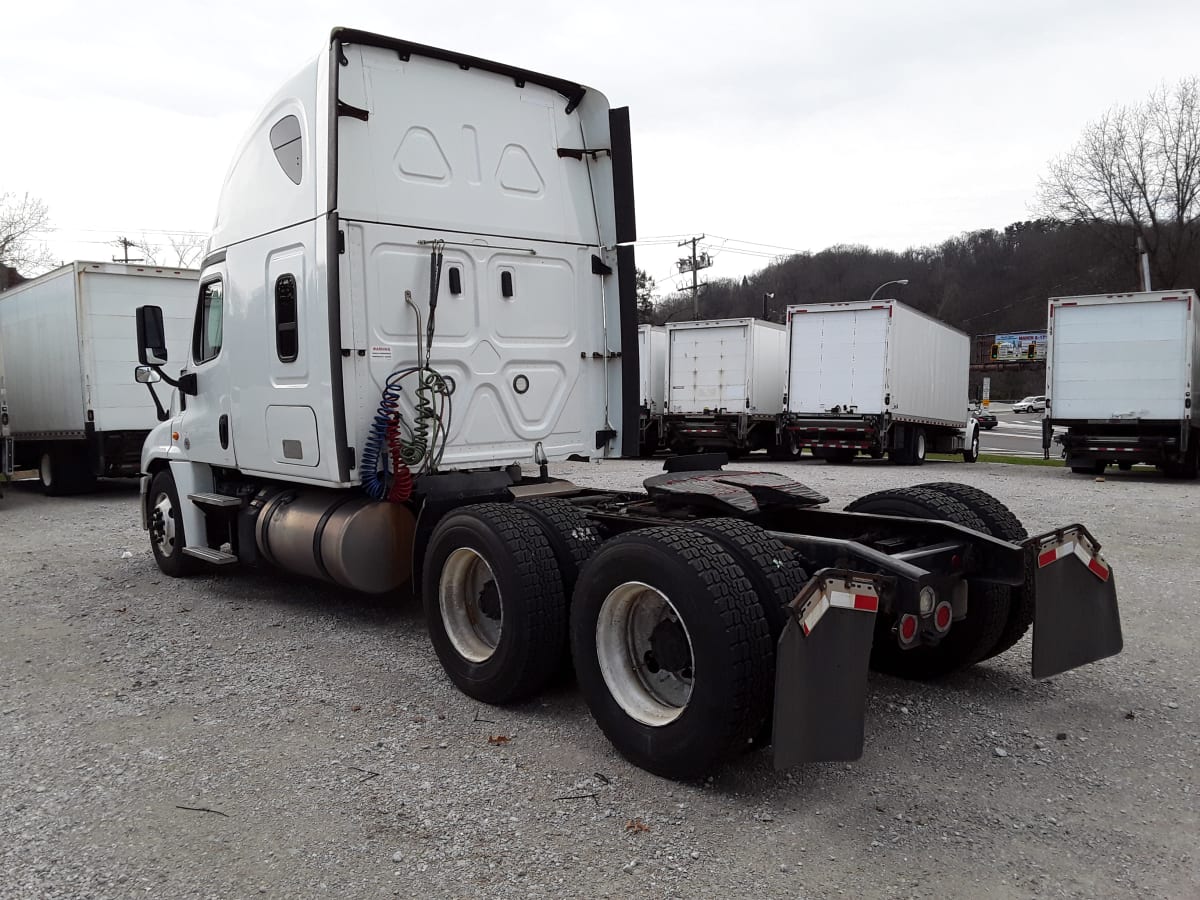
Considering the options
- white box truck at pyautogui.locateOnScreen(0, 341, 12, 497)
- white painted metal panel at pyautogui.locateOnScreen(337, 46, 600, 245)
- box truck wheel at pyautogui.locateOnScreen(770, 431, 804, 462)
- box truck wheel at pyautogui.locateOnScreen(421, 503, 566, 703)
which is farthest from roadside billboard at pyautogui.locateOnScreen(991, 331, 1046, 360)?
box truck wheel at pyautogui.locateOnScreen(421, 503, 566, 703)

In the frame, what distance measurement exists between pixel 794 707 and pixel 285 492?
14.9 feet

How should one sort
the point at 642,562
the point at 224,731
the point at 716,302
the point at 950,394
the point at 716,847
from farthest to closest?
the point at 716,302 < the point at 950,394 < the point at 224,731 < the point at 642,562 < the point at 716,847

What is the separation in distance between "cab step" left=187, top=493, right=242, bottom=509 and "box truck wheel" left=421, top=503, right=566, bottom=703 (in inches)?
103

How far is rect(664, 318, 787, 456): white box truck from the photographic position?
21.9 meters

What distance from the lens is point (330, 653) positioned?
5590 mm

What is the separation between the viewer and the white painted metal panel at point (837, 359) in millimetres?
19719

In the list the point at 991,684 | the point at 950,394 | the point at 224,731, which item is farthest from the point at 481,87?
the point at 950,394

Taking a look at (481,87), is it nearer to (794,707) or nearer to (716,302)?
(794,707)

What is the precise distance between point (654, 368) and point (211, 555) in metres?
17.8

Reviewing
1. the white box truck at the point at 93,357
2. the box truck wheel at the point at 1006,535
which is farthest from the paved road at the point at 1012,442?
the box truck wheel at the point at 1006,535

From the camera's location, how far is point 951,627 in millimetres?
4449

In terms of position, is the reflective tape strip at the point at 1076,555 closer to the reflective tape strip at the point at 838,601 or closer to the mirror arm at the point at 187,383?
the reflective tape strip at the point at 838,601

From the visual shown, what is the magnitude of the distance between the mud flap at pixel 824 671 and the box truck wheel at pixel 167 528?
5858 mm

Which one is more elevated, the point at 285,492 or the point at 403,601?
the point at 285,492
